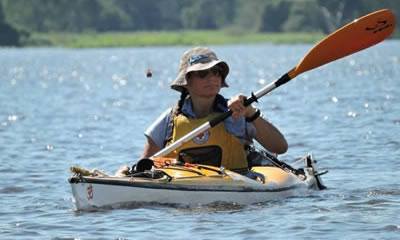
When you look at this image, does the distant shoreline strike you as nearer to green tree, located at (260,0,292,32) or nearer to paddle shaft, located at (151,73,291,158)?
green tree, located at (260,0,292,32)

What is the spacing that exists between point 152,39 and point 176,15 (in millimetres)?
25274

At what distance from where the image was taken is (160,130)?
10.6 metres

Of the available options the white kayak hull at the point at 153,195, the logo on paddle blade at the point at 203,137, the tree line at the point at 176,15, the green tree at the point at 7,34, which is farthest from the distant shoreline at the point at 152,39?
the white kayak hull at the point at 153,195

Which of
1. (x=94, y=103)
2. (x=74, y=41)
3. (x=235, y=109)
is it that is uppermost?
(x=74, y=41)

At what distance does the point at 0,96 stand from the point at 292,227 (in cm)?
2556

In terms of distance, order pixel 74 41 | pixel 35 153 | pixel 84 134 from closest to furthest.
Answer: pixel 35 153 → pixel 84 134 → pixel 74 41

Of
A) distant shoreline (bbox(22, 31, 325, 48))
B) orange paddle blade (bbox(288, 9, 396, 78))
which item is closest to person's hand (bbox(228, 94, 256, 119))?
orange paddle blade (bbox(288, 9, 396, 78))

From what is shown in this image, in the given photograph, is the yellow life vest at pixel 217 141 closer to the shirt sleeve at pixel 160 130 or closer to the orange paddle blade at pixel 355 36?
the shirt sleeve at pixel 160 130

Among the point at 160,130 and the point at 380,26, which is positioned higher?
the point at 380,26

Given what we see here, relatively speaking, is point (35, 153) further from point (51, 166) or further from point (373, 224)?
A: point (373, 224)

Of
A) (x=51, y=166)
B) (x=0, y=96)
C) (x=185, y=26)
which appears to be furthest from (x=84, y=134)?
(x=185, y=26)

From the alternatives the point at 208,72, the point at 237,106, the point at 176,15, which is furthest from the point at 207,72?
the point at 176,15

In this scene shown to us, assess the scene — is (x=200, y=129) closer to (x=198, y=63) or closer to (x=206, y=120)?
(x=206, y=120)

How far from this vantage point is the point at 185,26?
5753 inches
